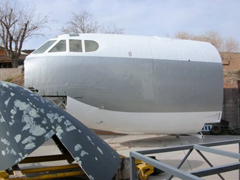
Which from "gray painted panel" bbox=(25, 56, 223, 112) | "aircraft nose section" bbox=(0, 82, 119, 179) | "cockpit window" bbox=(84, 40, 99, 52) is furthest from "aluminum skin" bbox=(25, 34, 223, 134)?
"aircraft nose section" bbox=(0, 82, 119, 179)

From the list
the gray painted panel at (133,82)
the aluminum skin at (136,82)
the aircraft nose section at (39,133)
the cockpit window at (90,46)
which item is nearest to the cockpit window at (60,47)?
the aluminum skin at (136,82)

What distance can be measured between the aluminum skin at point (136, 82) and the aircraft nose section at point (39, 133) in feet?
11.0

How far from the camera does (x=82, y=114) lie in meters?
8.02

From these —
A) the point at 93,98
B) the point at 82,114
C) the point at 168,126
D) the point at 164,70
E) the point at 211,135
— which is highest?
the point at 164,70

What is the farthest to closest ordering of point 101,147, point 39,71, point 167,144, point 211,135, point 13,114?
point 211,135
point 167,144
point 39,71
point 101,147
point 13,114

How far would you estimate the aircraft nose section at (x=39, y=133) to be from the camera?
366cm

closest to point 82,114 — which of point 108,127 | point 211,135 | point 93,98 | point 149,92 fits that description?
point 93,98

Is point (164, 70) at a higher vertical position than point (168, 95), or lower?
higher

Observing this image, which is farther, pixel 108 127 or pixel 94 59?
pixel 108 127

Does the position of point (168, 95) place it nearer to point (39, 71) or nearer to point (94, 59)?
point (94, 59)

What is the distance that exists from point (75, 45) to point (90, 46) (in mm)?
487

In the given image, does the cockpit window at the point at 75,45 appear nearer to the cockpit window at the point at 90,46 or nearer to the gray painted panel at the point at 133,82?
the cockpit window at the point at 90,46

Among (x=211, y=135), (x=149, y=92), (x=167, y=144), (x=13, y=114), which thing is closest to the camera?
(x=13, y=114)

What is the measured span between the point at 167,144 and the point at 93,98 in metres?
3.75
